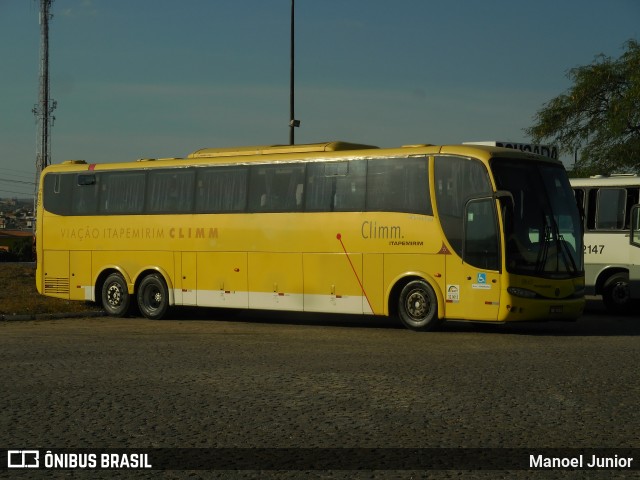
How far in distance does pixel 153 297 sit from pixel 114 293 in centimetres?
105

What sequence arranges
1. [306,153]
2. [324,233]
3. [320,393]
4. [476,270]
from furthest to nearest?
[306,153]
[324,233]
[476,270]
[320,393]

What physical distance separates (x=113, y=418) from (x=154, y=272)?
48.2 feet

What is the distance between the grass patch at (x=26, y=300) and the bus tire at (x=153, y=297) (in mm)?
1580

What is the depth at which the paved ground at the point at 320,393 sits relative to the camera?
8453 millimetres

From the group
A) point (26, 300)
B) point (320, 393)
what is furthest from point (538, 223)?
point (26, 300)

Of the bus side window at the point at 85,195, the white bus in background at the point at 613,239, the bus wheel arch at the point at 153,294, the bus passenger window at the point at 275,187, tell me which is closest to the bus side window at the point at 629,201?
the white bus in background at the point at 613,239

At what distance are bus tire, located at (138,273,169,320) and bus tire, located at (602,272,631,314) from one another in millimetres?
9856

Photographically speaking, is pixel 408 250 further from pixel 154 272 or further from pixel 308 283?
pixel 154 272

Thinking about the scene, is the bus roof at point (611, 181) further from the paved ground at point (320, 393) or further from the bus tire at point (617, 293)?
the paved ground at point (320, 393)

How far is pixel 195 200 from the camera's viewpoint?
2298 cm

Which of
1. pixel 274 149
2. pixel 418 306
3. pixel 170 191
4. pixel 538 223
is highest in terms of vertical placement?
pixel 274 149

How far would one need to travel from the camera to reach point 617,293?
2462 centimetres

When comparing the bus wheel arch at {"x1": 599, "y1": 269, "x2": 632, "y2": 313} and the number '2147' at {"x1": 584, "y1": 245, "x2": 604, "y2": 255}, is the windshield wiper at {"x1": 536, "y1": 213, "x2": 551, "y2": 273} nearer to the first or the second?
the bus wheel arch at {"x1": 599, "y1": 269, "x2": 632, "y2": 313}

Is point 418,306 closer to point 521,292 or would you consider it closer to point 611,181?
point 521,292
